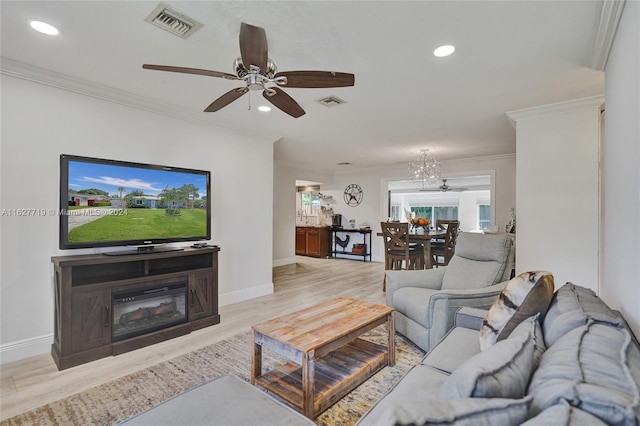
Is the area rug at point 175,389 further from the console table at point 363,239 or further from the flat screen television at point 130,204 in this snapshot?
the console table at point 363,239

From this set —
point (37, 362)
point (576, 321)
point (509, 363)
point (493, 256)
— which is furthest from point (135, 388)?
point (493, 256)

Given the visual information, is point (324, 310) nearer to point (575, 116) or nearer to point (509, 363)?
point (509, 363)

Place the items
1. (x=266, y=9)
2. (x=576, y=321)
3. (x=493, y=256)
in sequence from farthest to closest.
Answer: (x=493, y=256) → (x=266, y=9) → (x=576, y=321)

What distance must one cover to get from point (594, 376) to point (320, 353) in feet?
4.51

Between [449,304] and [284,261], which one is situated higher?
[449,304]

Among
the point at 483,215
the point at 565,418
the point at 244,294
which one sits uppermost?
the point at 483,215

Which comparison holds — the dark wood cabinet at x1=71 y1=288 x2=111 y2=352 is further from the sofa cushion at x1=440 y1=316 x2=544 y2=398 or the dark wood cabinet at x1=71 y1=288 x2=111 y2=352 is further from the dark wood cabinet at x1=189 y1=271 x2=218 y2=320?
the sofa cushion at x1=440 y1=316 x2=544 y2=398

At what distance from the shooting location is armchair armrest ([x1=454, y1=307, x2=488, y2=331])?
2.09 meters

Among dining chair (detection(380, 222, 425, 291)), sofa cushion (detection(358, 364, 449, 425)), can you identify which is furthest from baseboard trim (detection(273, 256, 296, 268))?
sofa cushion (detection(358, 364, 449, 425))

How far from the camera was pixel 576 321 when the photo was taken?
1267 millimetres

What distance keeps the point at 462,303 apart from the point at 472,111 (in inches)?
96.3

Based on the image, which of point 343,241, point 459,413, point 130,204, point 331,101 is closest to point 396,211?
point 343,241

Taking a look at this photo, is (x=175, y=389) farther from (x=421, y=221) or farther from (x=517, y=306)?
(x=421, y=221)

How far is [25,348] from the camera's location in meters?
2.67
